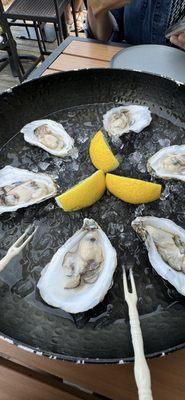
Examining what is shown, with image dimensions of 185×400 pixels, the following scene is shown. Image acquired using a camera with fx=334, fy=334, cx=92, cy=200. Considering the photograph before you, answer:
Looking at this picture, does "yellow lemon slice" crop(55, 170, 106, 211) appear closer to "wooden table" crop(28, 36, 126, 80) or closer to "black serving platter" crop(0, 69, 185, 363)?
"black serving platter" crop(0, 69, 185, 363)

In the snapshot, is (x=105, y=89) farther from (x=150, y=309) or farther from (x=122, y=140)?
(x=150, y=309)

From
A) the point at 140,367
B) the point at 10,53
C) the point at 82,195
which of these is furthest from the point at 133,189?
the point at 10,53

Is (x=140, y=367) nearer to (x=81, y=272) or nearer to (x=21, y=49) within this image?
(x=81, y=272)

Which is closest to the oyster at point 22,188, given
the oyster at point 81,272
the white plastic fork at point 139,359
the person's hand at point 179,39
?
the oyster at point 81,272

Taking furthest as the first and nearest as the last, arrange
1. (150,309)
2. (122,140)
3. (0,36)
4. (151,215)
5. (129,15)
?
(0,36) → (129,15) → (122,140) → (151,215) → (150,309)

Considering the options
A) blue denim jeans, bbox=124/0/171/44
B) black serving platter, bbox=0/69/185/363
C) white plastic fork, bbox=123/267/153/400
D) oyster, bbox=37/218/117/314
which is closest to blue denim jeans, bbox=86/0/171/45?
blue denim jeans, bbox=124/0/171/44

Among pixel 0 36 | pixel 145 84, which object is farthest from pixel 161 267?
pixel 0 36

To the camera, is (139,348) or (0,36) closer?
(139,348)
